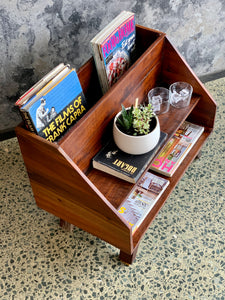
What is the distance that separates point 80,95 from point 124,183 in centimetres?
36

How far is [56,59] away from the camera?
1799 mm

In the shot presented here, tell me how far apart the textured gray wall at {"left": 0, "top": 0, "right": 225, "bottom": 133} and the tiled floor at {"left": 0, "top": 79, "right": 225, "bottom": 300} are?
518 millimetres

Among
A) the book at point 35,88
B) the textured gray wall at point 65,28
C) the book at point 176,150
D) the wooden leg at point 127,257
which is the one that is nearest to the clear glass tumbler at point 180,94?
the book at point 176,150

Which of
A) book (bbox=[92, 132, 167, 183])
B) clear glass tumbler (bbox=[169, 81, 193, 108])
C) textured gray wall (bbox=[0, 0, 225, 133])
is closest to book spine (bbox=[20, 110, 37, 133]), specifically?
book (bbox=[92, 132, 167, 183])

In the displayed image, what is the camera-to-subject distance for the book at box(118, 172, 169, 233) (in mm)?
1542

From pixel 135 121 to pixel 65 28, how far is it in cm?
60

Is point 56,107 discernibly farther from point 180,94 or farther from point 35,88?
point 180,94

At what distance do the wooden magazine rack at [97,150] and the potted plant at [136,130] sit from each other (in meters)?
0.06

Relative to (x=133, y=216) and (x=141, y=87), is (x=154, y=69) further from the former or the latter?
(x=133, y=216)

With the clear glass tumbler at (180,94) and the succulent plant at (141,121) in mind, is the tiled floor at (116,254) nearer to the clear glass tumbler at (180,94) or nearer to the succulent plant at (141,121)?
the clear glass tumbler at (180,94)

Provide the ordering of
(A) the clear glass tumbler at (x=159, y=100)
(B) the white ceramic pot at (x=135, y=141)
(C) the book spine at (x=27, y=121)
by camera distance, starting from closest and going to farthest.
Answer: (C) the book spine at (x=27, y=121)
(B) the white ceramic pot at (x=135, y=141)
(A) the clear glass tumbler at (x=159, y=100)

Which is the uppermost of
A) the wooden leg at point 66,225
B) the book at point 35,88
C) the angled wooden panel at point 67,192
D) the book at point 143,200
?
the book at point 35,88

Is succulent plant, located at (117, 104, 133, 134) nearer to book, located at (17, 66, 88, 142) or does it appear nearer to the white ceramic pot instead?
the white ceramic pot

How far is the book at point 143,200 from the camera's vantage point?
1.54 metres
